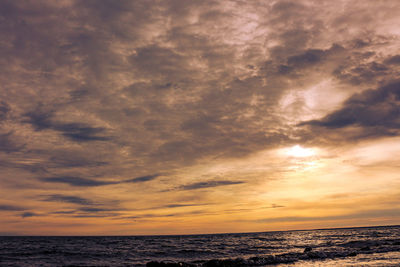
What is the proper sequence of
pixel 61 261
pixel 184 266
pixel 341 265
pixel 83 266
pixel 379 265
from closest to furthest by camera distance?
1. pixel 379 265
2. pixel 341 265
3. pixel 184 266
4. pixel 83 266
5. pixel 61 261

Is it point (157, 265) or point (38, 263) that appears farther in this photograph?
point (38, 263)

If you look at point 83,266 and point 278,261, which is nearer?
point 83,266

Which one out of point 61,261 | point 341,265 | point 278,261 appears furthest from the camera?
point 61,261

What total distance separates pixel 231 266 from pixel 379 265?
13.0 m

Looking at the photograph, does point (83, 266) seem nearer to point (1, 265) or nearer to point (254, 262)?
point (1, 265)

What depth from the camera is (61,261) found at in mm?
33781

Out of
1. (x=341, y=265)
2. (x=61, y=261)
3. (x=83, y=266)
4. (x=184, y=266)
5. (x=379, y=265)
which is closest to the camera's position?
(x=379, y=265)

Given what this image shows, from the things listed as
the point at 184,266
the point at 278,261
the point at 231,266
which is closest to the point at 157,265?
the point at 184,266

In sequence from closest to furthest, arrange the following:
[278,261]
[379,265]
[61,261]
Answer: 1. [379,265]
2. [278,261]
3. [61,261]

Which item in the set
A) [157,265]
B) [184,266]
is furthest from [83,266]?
[184,266]

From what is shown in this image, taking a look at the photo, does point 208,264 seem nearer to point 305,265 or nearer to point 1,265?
point 305,265

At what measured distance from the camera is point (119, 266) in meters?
30.7

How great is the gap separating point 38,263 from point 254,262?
24033mm

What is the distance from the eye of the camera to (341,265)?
25.8 meters
